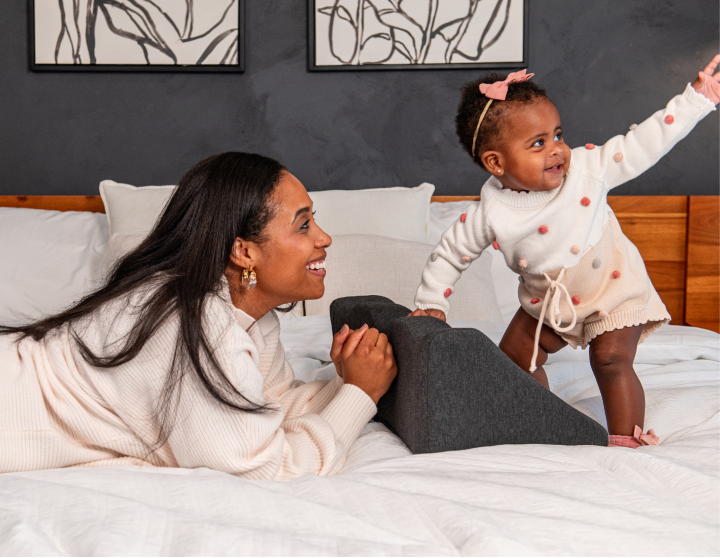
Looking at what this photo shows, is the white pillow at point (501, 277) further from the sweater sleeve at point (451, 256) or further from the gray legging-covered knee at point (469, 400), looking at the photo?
the gray legging-covered knee at point (469, 400)

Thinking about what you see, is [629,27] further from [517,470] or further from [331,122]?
[517,470]

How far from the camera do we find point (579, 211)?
1.21 metres

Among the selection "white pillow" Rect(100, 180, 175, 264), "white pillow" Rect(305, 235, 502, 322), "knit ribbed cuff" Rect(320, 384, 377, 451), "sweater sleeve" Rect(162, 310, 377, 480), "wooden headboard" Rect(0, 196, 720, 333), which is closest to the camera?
"sweater sleeve" Rect(162, 310, 377, 480)

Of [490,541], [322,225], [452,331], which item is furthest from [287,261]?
[322,225]

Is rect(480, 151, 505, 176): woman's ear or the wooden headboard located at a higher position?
rect(480, 151, 505, 176): woman's ear

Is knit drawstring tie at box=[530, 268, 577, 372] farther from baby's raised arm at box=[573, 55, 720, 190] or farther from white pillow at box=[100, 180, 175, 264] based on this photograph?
white pillow at box=[100, 180, 175, 264]

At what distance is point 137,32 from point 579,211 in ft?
6.70

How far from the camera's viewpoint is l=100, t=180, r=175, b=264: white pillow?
6.86ft

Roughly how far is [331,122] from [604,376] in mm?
1731

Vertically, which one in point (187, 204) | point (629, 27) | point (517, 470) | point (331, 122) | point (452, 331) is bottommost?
point (517, 470)

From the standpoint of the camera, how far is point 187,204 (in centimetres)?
106

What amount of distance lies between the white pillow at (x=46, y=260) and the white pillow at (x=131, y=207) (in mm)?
91

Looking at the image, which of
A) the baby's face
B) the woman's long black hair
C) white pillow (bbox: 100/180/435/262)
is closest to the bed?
the woman's long black hair

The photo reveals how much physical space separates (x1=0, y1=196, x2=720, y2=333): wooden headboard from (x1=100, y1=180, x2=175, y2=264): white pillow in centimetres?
33
